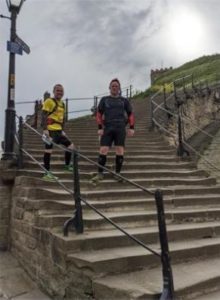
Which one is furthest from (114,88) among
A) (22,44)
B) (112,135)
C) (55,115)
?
(22,44)

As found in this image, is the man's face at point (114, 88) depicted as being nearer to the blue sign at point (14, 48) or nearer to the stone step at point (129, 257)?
the blue sign at point (14, 48)

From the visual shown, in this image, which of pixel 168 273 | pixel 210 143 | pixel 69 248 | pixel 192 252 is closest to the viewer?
pixel 168 273

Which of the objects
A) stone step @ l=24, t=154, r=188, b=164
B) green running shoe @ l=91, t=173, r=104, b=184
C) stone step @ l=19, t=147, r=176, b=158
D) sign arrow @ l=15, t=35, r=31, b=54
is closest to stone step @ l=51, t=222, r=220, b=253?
green running shoe @ l=91, t=173, r=104, b=184

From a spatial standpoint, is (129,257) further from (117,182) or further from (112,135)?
(112,135)

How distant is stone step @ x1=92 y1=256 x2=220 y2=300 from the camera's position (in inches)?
173

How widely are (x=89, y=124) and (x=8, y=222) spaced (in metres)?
7.40

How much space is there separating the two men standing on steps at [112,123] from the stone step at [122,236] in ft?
6.43

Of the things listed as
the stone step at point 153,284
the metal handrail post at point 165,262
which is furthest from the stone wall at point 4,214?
the metal handrail post at point 165,262

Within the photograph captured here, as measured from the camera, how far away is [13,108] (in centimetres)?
834

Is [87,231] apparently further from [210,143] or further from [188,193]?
[210,143]

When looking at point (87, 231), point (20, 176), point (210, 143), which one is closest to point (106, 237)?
point (87, 231)

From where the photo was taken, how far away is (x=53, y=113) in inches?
326

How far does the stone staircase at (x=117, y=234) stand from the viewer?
16.0 ft

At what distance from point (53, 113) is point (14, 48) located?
138 centimetres
